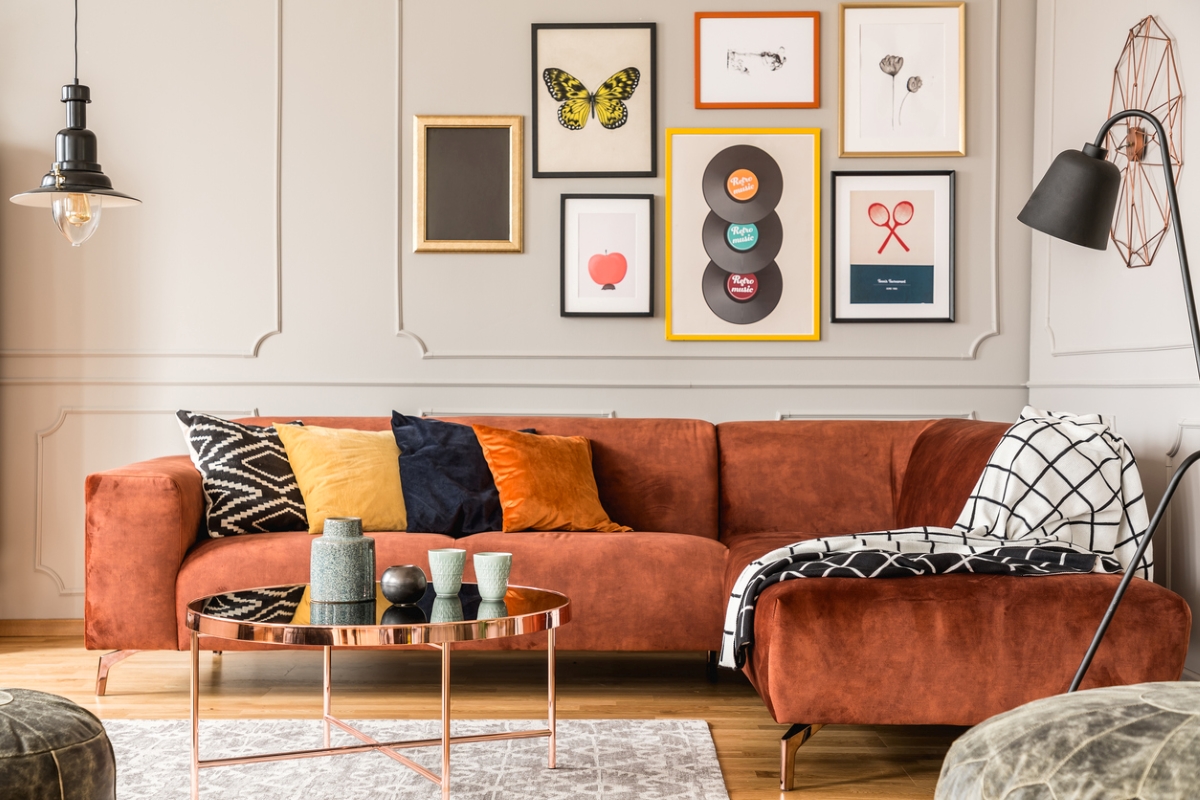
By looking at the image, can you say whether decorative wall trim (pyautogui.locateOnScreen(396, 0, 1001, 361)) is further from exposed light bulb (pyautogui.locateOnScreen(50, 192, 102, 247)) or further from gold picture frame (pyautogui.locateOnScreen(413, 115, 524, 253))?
exposed light bulb (pyautogui.locateOnScreen(50, 192, 102, 247))

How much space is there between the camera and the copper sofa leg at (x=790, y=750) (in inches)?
85.7

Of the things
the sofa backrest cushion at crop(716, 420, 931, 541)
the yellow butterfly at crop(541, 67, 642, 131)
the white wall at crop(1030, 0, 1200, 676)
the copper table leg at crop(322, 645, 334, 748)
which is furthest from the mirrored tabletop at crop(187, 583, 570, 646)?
the yellow butterfly at crop(541, 67, 642, 131)

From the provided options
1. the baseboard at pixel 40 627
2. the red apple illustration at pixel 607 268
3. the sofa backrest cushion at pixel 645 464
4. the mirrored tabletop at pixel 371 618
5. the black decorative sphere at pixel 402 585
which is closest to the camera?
the mirrored tabletop at pixel 371 618

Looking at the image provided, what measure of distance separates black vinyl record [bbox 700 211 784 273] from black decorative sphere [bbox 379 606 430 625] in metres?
2.20

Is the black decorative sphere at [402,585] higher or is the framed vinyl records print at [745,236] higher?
the framed vinyl records print at [745,236]

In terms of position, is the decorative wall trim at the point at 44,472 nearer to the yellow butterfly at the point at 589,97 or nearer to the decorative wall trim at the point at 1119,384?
the yellow butterfly at the point at 589,97

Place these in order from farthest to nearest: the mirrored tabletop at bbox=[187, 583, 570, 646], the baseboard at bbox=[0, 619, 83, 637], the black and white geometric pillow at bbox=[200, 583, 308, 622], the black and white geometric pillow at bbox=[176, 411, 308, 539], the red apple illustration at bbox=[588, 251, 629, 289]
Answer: the red apple illustration at bbox=[588, 251, 629, 289] → the baseboard at bbox=[0, 619, 83, 637] → the black and white geometric pillow at bbox=[176, 411, 308, 539] → the black and white geometric pillow at bbox=[200, 583, 308, 622] → the mirrored tabletop at bbox=[187, 583, 570, 646]

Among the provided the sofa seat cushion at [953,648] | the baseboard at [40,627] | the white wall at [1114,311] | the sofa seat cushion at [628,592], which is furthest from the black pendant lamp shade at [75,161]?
the white wall at [1114,311]

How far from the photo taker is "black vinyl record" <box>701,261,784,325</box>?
Answer: 3.80m

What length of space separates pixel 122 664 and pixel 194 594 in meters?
0.65

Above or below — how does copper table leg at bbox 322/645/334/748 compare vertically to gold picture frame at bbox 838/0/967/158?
below

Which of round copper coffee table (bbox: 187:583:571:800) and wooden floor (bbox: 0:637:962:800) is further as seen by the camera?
wooden floor (bbox: 0:637:962:800)

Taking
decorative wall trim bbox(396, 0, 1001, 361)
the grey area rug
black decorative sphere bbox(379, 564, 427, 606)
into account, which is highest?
decorative wall trim bbox(396, 0, 1001, 361)

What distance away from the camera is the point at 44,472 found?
3764 mm
